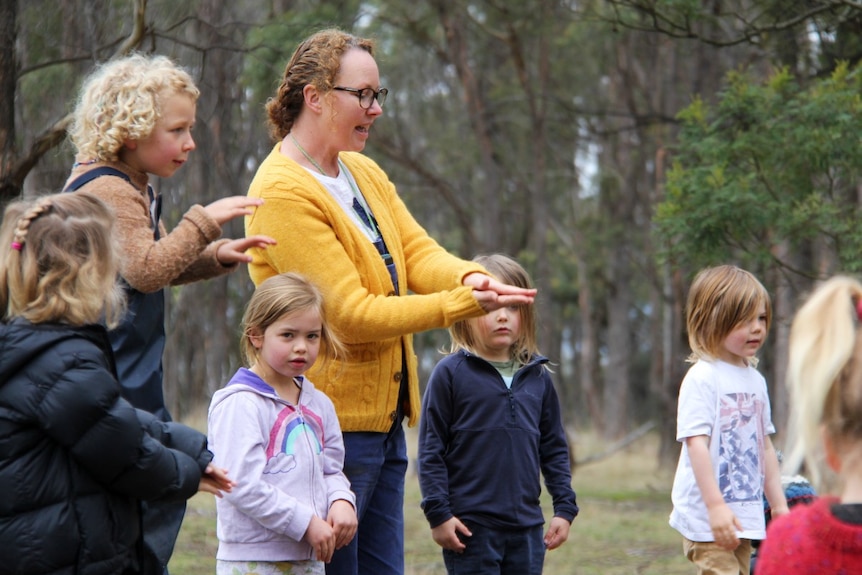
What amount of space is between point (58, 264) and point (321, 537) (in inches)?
41.9

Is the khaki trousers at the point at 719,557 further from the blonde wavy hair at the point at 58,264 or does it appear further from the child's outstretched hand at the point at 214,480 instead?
the blonde wavy hair at the point at 58,264

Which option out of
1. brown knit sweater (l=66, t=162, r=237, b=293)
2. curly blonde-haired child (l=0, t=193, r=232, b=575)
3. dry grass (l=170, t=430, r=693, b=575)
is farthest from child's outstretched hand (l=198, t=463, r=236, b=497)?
dry grass (l=170, t=430, r=693, b=575)

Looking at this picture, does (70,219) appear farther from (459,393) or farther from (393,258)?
(459,393)

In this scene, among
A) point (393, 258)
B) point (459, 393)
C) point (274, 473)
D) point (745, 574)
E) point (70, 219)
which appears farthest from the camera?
point (459, 393)

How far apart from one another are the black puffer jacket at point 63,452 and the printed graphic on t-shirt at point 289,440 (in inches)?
24.0

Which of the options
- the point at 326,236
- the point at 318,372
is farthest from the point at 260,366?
the point at 326,236

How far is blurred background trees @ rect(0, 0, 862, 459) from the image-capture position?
7.21 metres

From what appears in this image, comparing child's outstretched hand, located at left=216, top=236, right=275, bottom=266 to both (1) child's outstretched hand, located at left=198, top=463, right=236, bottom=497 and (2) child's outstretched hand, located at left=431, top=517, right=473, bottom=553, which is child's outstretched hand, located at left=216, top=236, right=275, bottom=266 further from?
(2) child's outstretched hand, located at left=431, top=517, right=473, bottom=553

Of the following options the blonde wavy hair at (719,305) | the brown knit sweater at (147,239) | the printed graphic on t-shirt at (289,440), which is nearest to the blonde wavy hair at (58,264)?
the brown knit sweater at (147,239)

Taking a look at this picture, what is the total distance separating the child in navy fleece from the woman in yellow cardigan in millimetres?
367

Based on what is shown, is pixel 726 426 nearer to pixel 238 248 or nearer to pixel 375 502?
pixel 375 502

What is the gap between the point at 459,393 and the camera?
13.4 ft

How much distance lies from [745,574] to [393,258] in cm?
157

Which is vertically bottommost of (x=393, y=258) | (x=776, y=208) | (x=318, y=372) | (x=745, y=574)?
(x=745, y=574)
